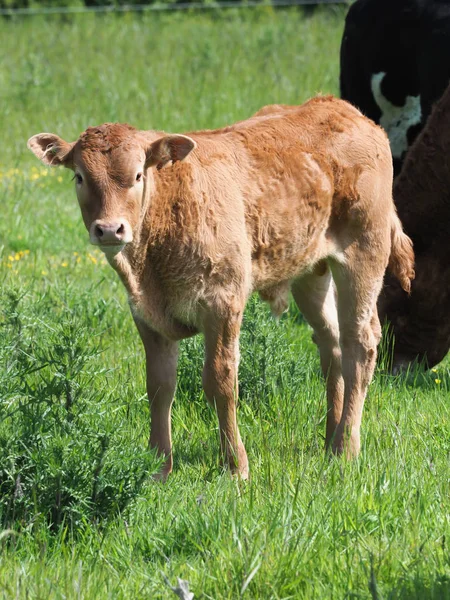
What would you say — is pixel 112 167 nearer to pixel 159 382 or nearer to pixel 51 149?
pixel 51 149

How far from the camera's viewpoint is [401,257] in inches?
220

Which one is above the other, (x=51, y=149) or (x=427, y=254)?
(x=51, y=149)

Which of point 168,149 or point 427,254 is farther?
point 427,254

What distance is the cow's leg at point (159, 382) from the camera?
4.82m

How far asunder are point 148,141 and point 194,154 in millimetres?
391

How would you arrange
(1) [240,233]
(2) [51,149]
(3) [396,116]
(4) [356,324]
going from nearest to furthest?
(2) [51,149] → (1) [240,233] → (4) [356,324] → (3) [396,116]

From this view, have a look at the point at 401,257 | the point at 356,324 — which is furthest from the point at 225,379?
the point at 401,257

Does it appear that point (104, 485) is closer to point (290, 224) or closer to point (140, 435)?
point (140, 435)

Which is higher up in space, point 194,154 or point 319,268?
point 194,154

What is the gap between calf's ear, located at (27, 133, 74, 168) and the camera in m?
4.27

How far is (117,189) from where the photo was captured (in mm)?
4102

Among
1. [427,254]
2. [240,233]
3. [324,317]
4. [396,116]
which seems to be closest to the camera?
[240,233]

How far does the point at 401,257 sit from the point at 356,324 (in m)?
0.54

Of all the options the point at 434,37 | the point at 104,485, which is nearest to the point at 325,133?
the point at 104,485
